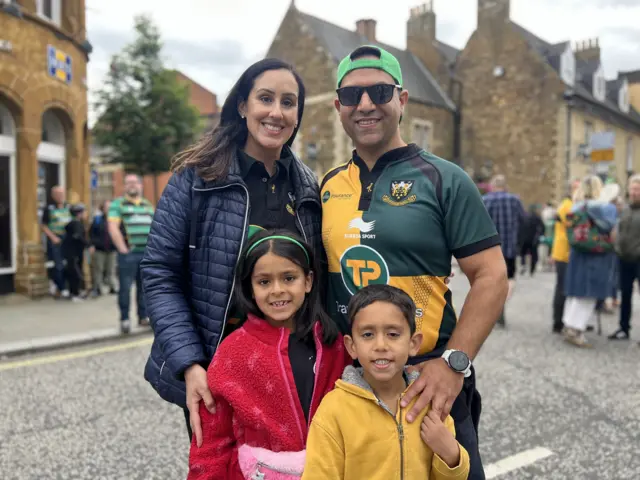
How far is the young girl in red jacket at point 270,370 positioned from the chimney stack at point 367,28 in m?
27.9

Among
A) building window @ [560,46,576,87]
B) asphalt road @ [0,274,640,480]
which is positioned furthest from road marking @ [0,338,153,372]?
building window @ [560,46,576,87]

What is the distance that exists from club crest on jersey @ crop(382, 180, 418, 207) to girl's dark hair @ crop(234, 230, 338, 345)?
1.09ft

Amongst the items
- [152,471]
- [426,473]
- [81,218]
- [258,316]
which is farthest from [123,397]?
[81,218]

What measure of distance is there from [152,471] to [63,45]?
383 inches

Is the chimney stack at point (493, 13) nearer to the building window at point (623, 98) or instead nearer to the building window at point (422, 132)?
the building window at point (422, 132)

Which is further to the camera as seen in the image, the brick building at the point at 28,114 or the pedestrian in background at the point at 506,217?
the brick building at the point at 28,114

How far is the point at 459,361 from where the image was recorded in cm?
175

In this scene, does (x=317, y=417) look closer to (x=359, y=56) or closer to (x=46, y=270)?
(x=359, y=56)

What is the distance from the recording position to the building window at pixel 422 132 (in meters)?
26.7

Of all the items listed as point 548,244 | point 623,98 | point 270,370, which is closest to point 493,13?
point 623,98

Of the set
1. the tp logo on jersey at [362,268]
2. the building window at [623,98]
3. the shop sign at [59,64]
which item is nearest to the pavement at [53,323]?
the shop sign at [59,64]

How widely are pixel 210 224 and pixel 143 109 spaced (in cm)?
2540

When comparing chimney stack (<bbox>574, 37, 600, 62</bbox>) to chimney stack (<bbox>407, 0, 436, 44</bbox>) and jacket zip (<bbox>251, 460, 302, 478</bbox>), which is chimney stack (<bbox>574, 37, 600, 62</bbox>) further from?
jacket zip (<bbox>251, 460, 302, 478</bbox>)

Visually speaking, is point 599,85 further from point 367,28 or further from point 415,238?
point 415,238
